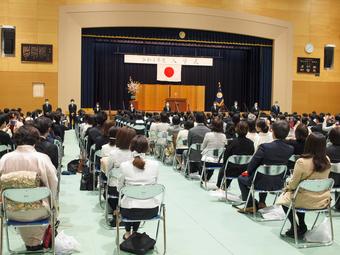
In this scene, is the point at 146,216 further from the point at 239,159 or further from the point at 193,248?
the point at 239,159

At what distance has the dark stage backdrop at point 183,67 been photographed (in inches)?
962

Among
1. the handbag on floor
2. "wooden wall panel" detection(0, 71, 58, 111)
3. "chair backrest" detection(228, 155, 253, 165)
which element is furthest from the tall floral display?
the handbag on floor

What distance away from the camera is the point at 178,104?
25.8m

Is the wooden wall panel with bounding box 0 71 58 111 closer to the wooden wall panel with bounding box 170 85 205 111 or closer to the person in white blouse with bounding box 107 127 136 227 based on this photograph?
the wooden wall panel with bounding box 170 85 205 111

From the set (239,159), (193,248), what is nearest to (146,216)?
(193,248)

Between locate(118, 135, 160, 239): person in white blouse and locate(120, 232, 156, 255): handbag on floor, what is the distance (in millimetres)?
395

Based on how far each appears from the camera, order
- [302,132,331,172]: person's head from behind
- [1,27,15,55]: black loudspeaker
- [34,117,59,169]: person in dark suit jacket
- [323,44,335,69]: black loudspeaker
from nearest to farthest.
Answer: [302,132,331,172]: person's head from behind, [34,117,59,169]: person in dark suit jacket, [1,27,15,55]: black loudspeaker, [323,44,335,69]: black loudspeaker

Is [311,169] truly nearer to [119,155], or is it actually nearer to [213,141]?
[119,155]

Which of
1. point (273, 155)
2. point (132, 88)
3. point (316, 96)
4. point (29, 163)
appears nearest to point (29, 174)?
point (29, 163)

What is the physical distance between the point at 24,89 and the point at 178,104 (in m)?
8.33

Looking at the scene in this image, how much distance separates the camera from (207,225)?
6.32m

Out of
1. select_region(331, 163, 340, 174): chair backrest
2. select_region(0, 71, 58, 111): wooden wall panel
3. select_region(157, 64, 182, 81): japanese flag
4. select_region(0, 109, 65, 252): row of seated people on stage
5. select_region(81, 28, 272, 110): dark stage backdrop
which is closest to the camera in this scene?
select_region(0, 109, 65, 252): row of seated people on stage

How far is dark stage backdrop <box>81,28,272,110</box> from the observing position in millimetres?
24438

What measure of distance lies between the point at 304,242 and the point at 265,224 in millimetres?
825
